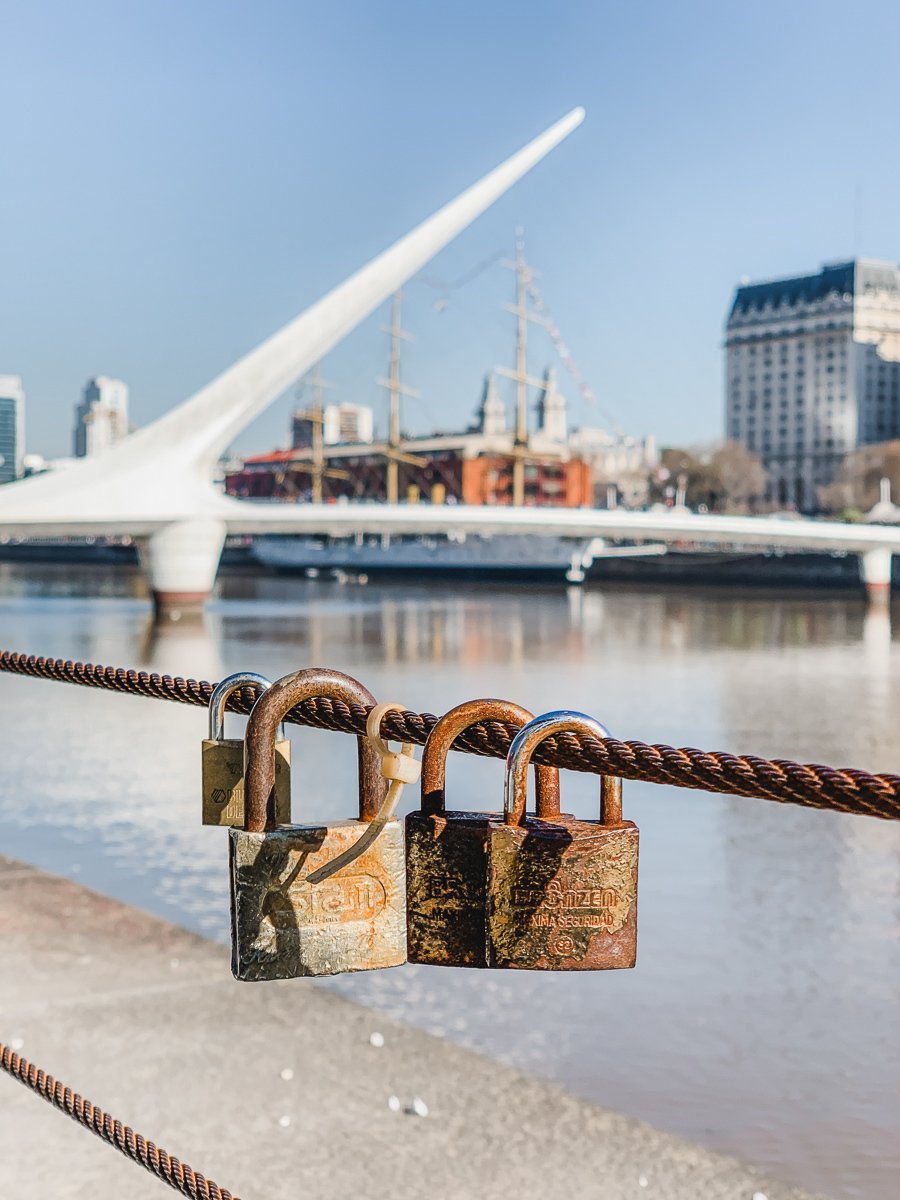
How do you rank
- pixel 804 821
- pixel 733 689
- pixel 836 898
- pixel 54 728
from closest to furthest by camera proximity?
pixel 836 898 → pixel 804 821 → pixel 54 728 → pixel 733 689

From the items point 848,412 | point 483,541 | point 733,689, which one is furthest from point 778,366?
point 733,689

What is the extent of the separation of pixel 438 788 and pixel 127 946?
2.12m

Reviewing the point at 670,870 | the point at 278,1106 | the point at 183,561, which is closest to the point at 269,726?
the point at 278,1106

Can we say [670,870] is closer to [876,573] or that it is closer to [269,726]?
[269,726]

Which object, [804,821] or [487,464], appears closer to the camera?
[804,821]

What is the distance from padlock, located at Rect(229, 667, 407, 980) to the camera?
60 centimetres

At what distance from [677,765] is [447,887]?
0.13 m

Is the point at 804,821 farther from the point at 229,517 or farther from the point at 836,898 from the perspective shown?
the point at 229,517

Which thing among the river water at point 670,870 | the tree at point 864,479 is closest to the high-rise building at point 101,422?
the tree at point 864,479

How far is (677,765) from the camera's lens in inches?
21.8

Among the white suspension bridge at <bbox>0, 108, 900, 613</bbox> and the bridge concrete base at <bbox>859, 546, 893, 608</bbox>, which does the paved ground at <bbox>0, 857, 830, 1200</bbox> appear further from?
the bridge concrete base at <bbox>859, 546, 893, 608</bbox>

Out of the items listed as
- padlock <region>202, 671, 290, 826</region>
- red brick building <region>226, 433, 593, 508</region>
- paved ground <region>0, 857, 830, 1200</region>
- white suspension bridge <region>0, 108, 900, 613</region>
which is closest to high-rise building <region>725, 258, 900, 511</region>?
red brick building <region>226, 433, 593, 508</region>

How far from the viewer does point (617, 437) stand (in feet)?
159

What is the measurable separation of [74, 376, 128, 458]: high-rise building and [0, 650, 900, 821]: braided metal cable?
8138cm
